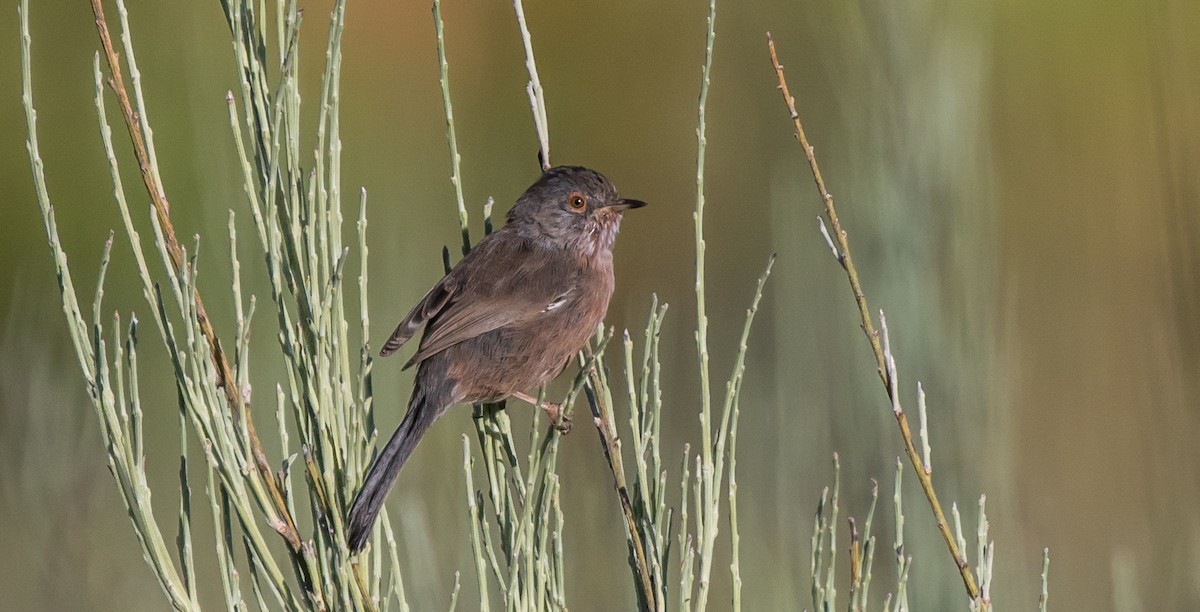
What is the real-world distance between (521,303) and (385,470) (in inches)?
52.6

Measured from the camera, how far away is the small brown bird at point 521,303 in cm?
388

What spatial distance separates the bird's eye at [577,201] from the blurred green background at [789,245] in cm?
47

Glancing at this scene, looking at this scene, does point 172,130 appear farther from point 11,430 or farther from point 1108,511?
point 1108,511

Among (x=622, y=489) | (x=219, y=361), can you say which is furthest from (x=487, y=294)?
(x=219, y=361)

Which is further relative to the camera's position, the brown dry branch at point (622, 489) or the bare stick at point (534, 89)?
the bare stick at point (534, 89)

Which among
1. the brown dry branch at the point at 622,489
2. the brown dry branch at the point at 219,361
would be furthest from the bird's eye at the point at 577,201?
the brown dry branch at the point at 219,361

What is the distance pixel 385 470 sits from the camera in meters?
2.97

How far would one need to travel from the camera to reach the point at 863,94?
12.5 feet

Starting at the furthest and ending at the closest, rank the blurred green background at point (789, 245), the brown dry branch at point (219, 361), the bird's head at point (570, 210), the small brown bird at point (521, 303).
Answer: the bird's head at point (570, 210) → the small brown bird at point (521, 303) → the blurred green background at point (789, 245) → the brown dry branch at point (219, 361)

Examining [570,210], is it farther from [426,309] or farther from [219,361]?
[219,361]

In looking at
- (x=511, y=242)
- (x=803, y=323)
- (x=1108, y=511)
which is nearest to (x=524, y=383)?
(x=511, y=242)

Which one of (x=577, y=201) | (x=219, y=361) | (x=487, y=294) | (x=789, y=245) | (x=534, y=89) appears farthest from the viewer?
(x=577, y=201)

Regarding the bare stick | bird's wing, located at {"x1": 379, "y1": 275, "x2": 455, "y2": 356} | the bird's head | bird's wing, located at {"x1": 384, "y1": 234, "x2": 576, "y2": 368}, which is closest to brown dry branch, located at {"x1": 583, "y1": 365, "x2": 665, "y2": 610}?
the bare stick

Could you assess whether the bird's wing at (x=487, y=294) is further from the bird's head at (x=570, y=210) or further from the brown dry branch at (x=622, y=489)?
the brown dry branch at (x=622, y=489)
